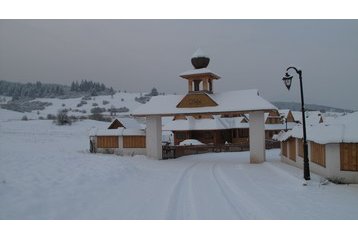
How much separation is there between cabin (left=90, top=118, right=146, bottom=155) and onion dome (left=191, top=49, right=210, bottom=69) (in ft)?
25.4

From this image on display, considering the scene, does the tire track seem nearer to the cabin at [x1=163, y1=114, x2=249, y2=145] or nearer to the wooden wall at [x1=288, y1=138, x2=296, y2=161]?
the wooden wall at [x1=288, y1=138, x2=296, y2=161]

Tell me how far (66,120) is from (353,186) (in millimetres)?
49175

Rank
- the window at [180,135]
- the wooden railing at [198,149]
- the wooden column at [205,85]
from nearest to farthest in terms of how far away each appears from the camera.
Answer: the wooden column at [205,85], the wooden railing at [198,149], the window at [180,135]

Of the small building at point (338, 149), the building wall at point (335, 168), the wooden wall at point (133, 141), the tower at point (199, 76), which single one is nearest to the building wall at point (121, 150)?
the wooden wall at point (133, 141)

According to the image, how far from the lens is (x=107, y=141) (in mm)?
28281

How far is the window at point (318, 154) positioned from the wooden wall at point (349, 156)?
102cm

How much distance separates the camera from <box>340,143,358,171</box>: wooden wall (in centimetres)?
1361

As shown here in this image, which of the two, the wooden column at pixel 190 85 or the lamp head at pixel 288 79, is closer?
the lamp head at pixel 288 79

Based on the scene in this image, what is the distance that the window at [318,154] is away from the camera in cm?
1505

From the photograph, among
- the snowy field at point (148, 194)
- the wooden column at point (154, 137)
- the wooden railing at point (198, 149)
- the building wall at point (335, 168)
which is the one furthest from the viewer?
the wooden railing at point (198, 149)

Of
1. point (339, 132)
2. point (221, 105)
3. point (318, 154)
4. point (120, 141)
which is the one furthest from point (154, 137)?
point (339, 132)

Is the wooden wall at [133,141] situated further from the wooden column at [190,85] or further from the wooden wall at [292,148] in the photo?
the wooden wall at [292,148]

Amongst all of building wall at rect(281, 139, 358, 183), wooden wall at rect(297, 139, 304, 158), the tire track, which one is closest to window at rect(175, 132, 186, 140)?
wooden wall at rect(297, 139, 304, 158)

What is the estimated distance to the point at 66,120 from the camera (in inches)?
2142
